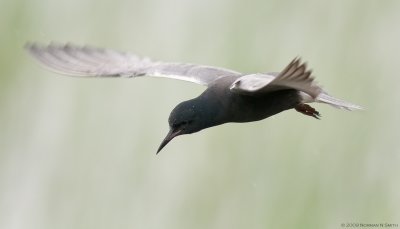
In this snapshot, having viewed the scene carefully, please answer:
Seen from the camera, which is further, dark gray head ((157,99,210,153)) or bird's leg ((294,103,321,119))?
bird's leg ((294,103,321,119))

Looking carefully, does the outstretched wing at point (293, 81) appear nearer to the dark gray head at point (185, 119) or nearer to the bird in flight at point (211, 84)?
the bird in flight at point (211, 84)

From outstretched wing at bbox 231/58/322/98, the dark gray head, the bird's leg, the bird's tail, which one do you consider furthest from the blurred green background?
outstretched wing at bbox 231/58/322/98

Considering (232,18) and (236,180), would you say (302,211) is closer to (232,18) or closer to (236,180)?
(236,180)

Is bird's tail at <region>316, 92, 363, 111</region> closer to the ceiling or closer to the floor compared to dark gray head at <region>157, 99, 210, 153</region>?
closer to the ceiling

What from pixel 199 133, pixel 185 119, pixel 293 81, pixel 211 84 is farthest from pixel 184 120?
pixel 199 133

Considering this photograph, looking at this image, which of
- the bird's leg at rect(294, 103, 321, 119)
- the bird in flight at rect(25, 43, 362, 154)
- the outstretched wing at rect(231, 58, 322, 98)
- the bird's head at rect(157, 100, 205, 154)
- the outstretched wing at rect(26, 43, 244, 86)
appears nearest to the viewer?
the outstretched wing at rect(231, 58, 322, 98)

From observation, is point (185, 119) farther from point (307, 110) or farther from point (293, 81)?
point (293, 81)

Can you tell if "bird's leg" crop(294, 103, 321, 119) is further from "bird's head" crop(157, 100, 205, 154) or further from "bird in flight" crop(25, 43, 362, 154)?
"bird's head" crop(157, 100, 205, 154)

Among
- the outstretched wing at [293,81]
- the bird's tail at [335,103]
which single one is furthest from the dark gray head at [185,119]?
the bird's tail at [335,103]

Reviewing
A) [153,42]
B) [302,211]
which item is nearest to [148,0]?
[153,42]
